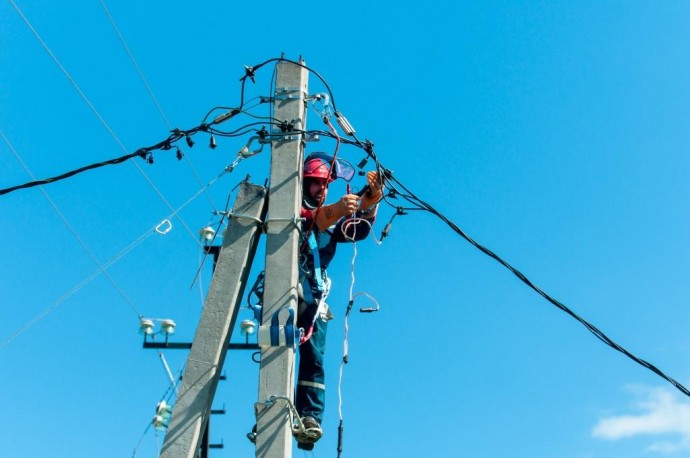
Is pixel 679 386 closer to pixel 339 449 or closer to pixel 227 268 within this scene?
pixel 339 449

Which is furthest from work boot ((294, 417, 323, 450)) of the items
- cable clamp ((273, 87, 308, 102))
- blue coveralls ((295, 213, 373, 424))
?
cable clamp ((273, 87, 308, 102))

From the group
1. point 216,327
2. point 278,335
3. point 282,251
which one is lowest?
point 278,335

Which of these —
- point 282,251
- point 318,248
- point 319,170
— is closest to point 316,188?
point 319,170

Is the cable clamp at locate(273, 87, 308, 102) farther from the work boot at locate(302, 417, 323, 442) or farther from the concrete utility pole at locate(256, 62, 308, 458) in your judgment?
the work boot at locate(302, 417, 323, 442)

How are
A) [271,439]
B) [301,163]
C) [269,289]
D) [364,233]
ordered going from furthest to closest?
[364,233]
[301,163]
[269,289]
[271,439]

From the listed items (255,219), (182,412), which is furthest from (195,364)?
(255,219)

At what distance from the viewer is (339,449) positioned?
21.0ft

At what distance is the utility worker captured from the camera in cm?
660

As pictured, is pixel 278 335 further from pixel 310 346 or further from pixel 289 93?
pixel 289 93

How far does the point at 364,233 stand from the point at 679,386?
286cm

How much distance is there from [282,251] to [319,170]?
1.15 meters

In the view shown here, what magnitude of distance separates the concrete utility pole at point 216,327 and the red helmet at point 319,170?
0.74 meters

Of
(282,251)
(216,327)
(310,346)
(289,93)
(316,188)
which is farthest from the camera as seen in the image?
(316,188)

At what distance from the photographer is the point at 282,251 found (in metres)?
6.39
